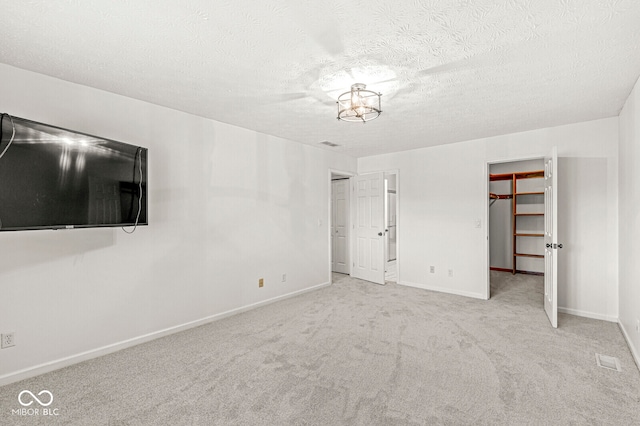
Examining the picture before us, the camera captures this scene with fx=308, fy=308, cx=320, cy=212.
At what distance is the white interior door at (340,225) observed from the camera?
21.0ft

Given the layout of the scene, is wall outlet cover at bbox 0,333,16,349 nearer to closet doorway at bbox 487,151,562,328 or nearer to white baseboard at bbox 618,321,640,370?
white baseboard at bbox 618,321,640,370

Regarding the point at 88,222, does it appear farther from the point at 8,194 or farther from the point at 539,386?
the point at 539,386

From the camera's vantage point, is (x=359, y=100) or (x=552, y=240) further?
(x=552, y=240)

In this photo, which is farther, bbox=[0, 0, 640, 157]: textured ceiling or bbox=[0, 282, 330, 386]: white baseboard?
bbox=[0, 282, 330, 386]: white baseboard

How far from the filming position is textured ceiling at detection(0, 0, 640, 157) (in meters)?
1.72

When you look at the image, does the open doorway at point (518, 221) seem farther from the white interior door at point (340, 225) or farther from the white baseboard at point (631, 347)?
the white interior door at point (340, 225)

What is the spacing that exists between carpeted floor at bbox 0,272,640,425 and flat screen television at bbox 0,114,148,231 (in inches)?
49.1

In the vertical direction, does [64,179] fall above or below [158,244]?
above

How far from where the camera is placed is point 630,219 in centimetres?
292

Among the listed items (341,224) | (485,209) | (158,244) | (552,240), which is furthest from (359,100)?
(341,224)

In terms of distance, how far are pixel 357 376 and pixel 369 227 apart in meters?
3.48

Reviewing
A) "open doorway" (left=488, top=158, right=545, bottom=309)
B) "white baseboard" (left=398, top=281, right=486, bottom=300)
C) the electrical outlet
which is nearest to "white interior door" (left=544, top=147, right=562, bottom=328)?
"white baseboard" (left=398, top=281, right=486, bottom=300)

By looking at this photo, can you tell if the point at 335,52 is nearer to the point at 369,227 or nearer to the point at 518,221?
the point at 369,227

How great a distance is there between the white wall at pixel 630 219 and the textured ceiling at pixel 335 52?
28cm
